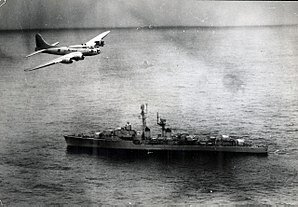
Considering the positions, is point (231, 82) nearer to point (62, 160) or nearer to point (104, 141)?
point (104, 141)

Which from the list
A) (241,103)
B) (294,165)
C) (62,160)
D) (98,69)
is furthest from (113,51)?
(294,165)

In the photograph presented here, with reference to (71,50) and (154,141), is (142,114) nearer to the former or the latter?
(154,141)

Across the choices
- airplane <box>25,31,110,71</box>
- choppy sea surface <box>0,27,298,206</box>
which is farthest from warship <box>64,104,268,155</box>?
airplane <box>25,31,110,71</box>

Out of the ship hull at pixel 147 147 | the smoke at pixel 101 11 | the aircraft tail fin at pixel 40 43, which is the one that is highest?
the smoke at pixel 101 11

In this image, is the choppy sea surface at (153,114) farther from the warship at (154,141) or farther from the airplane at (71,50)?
the airplane at (71,50)

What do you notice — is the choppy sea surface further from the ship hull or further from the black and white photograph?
the ship hull

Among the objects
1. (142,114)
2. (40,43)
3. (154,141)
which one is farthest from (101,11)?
(154,141)

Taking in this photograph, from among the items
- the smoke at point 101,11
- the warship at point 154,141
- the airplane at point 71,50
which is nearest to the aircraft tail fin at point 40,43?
the airplane at point 71,50
